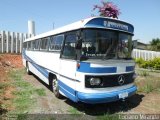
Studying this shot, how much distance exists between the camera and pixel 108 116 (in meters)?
6.64

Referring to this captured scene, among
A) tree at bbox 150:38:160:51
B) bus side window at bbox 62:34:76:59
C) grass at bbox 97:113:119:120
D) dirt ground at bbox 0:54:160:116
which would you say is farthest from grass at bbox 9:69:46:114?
tree at bbox 150:38:160:51

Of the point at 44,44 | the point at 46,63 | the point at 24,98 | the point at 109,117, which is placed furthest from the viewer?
the point at 44,44

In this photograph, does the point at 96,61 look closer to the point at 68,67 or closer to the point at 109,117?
the point at 68,67

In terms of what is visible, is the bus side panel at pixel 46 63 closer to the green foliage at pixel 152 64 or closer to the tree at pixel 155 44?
the green foliage at pixel 152 64

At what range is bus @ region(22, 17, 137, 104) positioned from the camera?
6.79 metres

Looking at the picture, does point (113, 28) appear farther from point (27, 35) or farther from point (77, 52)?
point (27, 35)

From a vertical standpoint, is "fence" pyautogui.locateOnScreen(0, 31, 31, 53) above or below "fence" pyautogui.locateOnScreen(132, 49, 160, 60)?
above

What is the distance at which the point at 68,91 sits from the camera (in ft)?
24.8

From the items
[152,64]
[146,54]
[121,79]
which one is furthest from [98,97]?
[146,54]

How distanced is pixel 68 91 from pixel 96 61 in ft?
4.78

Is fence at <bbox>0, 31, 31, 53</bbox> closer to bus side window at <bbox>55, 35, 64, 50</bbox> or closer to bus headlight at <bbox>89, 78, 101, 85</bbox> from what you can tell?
bus side window at <bbox>55, 35, 64, 50</bbox>

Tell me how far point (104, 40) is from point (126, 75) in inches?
55.6

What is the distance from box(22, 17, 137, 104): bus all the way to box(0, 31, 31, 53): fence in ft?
49.8

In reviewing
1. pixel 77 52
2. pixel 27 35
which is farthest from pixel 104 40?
pixel 27 35
